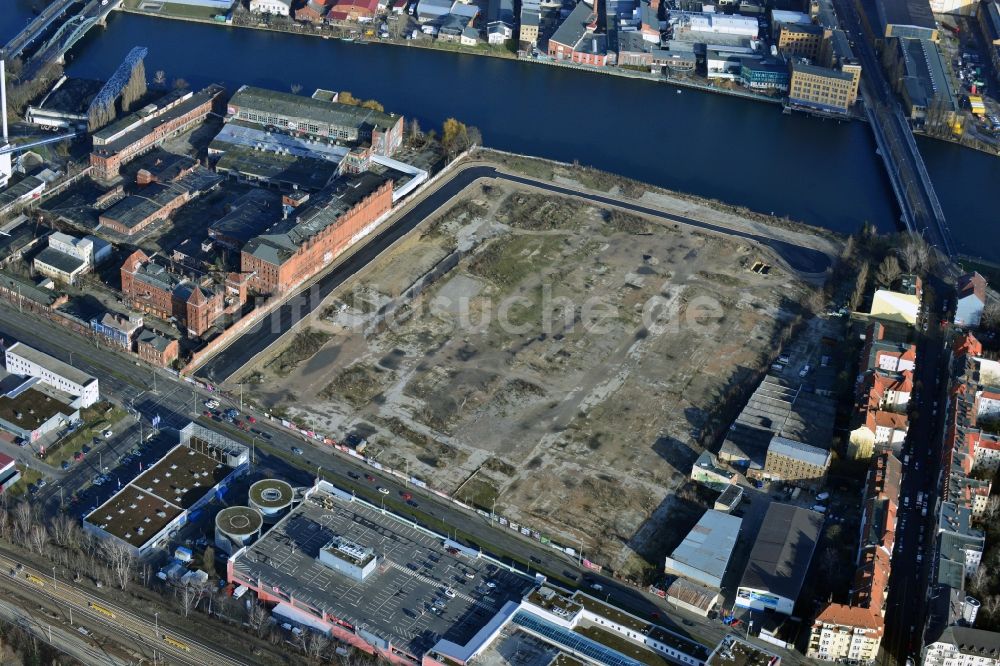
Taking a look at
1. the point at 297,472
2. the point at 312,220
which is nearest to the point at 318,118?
the point at 312,220

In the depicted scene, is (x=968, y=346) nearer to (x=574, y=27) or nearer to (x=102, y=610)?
(x=102, y=610)

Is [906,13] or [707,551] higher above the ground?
[906,13]

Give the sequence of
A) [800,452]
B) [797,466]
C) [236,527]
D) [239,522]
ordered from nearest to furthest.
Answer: [236,527], [239,522], [797,466], [800,452]

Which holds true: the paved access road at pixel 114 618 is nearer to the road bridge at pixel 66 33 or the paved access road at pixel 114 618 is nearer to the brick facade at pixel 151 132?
the brick facade at pixel 151 132

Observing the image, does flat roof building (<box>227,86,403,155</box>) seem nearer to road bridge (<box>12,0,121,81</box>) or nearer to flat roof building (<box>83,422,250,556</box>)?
road bridge (<box>12,0,121,81</box>)

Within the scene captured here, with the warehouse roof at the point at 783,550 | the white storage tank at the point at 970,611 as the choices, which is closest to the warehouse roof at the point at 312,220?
the warehouse roof at the point at 783,550

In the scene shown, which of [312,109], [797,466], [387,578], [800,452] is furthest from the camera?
[312,109]

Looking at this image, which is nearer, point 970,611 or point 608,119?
point 970,611

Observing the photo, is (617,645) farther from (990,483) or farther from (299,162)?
(299,162)
